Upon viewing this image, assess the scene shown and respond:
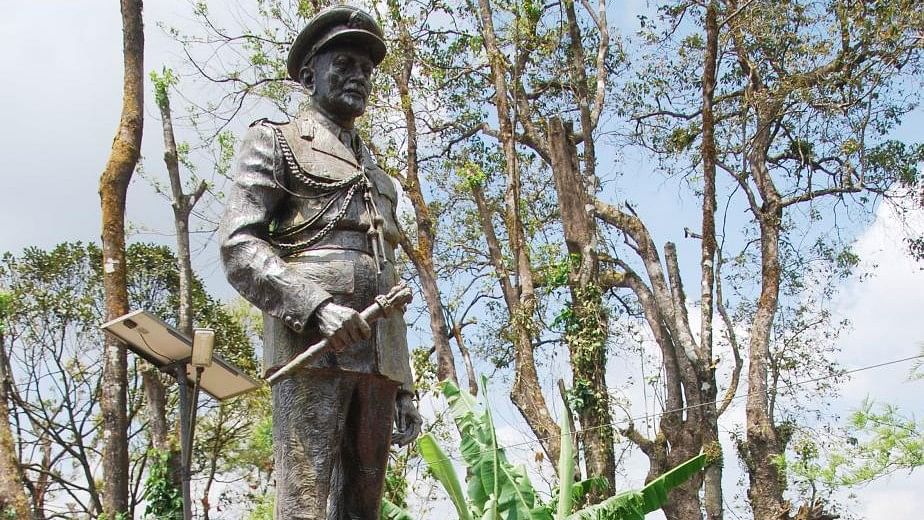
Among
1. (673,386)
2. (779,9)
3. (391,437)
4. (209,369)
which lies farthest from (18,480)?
(779,9)

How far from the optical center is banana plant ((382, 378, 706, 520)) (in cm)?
844

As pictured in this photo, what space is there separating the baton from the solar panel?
4626 mm

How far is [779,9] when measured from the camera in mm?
15375

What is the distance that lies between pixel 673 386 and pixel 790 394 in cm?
301

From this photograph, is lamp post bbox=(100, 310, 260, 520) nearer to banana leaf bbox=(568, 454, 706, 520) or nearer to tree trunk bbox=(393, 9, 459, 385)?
banana leaf bbox=(568, 454, 706, 520)

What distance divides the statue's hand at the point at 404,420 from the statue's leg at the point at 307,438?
29 cm

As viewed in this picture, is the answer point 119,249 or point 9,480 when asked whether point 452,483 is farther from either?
point 9,480

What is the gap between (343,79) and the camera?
169 inches

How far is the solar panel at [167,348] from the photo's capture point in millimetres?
8172

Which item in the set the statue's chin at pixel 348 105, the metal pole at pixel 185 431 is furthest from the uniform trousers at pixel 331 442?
the metal pole at pixel 185 431

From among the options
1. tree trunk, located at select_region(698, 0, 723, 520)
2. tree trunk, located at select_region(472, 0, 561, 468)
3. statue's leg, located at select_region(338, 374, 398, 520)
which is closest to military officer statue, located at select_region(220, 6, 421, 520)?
statue's leg, located at select_region(338, 374, 398, 520)

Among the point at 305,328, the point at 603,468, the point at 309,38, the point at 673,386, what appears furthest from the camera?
the point at 673,386

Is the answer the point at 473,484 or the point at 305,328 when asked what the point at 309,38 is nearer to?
the point at 305,328

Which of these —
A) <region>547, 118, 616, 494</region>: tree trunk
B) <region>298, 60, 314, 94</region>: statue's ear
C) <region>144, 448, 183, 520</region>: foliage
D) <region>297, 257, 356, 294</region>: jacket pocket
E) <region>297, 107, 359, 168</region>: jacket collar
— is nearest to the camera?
<region>297, 257, 356, 294</region>: jacket pocket
